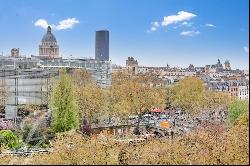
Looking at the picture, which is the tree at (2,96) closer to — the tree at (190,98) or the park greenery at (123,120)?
the park greenery at (123,120)

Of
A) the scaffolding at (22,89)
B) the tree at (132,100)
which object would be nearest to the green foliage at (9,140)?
the scaffolding at (22,89)

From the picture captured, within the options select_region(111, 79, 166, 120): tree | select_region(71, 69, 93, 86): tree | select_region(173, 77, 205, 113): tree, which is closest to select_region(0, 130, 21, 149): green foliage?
select_region(111, 79, 166, 120): tree

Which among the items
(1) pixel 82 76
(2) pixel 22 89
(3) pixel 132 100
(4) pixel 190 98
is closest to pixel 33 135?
(2) pixel 22 89

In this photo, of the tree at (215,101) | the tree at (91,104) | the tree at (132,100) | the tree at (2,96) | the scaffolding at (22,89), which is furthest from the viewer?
the tree at (215,101)

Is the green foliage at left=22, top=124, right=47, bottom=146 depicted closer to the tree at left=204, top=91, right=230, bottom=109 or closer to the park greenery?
the park greenery

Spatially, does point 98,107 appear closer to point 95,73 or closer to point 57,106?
point 57,106

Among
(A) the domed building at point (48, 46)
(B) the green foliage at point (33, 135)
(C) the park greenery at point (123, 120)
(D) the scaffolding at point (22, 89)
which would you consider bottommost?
(B) the green foliage at point (33, 135)

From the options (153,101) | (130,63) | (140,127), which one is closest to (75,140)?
(140,127)

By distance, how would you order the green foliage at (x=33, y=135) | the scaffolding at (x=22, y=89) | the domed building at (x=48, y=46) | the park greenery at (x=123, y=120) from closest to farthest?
the park greenery at (x=123, y=120) → the green foliage at (x=33, y=135) → the scaffolding at (x=22, y=89) → the domed building at (x=48, y=46)

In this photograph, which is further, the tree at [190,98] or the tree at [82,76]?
the tree at [82,76]

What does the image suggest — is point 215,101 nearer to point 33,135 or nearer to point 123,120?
point 123,120
